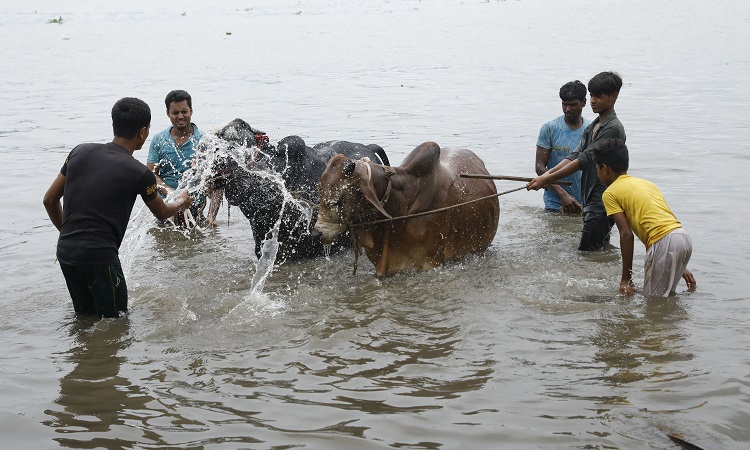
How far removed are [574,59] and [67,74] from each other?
1451cm

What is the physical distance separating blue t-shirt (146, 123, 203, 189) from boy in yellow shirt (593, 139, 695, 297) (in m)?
4.32

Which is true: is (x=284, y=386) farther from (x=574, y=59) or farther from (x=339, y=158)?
(x=574, y=59)

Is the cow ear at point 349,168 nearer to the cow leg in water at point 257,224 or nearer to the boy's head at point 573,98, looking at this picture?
the cow leg in water at point 257,224

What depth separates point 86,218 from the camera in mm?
5738

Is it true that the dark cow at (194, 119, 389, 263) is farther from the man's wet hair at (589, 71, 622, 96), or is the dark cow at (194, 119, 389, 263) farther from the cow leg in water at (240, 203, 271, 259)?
the man's wet hair at (589, 71, 622, 96)

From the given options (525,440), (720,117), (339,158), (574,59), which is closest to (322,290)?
(339,158)

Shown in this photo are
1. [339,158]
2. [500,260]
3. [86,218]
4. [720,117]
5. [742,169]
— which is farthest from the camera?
[720,117]

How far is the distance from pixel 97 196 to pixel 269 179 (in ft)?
6.34

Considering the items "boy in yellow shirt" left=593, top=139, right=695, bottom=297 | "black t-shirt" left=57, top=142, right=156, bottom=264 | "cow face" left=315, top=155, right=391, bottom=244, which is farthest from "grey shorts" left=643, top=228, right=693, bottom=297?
"black t-shirt" left=57, top=142, right=156, bottom=264

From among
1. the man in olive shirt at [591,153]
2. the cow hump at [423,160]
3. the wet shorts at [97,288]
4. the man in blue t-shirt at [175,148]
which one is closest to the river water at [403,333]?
the wet shorts at [97,288]

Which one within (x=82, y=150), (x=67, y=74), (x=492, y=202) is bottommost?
(x=492, y=202)

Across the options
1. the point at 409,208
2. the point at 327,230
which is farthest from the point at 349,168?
the point at 409,208

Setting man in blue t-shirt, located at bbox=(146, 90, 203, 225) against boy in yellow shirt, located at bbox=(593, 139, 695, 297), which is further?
man in blue t-shirt, located at bbox=(146, 90, 203, 225)

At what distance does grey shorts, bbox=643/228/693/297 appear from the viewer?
6.09m
